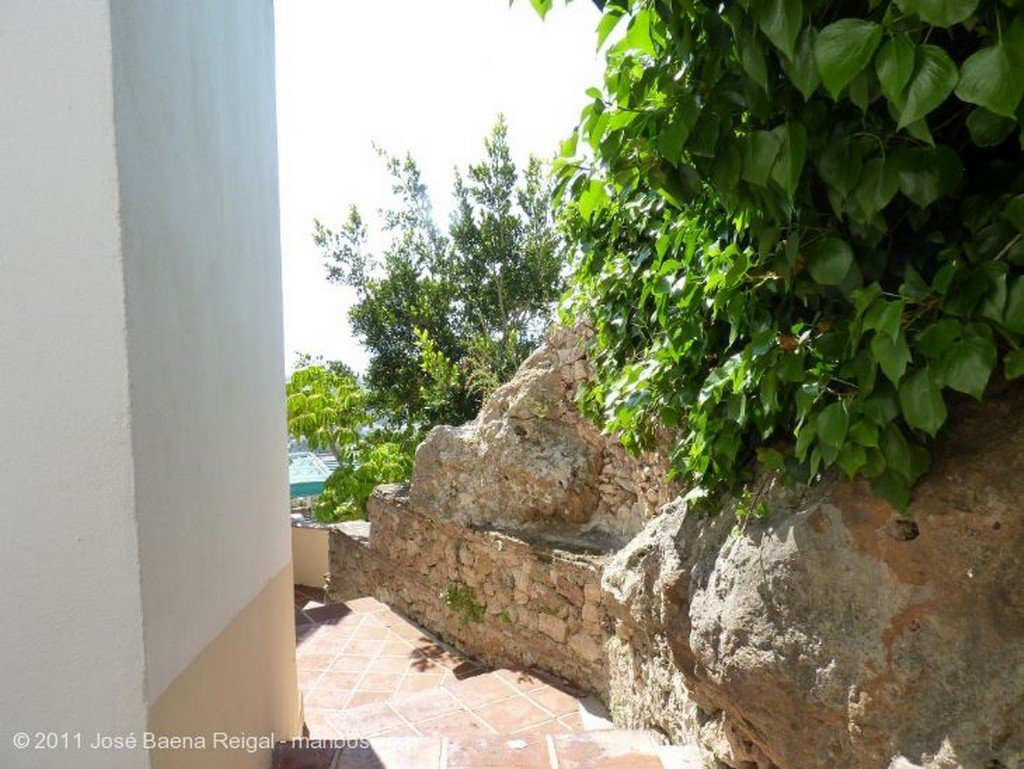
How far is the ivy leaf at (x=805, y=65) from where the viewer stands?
3.75ft

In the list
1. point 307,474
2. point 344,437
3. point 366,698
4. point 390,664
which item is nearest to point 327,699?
point 366,698

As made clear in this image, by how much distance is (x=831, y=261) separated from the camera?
1.49 meters

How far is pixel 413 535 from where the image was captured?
22.5ft

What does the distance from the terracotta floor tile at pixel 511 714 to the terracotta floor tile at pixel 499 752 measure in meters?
1.36

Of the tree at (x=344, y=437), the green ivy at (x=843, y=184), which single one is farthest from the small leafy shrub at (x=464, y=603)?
the green ivy at (x=843, y=184)

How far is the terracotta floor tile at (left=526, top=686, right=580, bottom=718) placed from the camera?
14.6ft

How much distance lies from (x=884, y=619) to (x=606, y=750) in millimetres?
1585

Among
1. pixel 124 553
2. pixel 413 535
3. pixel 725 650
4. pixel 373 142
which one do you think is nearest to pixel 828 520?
pixel 725 650

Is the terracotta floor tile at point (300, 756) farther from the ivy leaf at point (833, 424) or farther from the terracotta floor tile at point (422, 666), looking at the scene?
the terracotta floor tile at point (422, 666)

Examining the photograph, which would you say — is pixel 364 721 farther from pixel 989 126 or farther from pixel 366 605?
pixel 989 126

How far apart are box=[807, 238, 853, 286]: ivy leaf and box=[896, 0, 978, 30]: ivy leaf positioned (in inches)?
22.4

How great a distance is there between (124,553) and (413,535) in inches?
220

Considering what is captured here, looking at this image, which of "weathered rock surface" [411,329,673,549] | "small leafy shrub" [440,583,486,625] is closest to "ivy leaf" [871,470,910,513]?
"weathered rock surface" [411,329,673,549]

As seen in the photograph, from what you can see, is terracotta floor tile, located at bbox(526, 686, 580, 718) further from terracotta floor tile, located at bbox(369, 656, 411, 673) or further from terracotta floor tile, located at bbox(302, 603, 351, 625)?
terracotta floor tile, located at bbox(302, 603, 351, 625)
